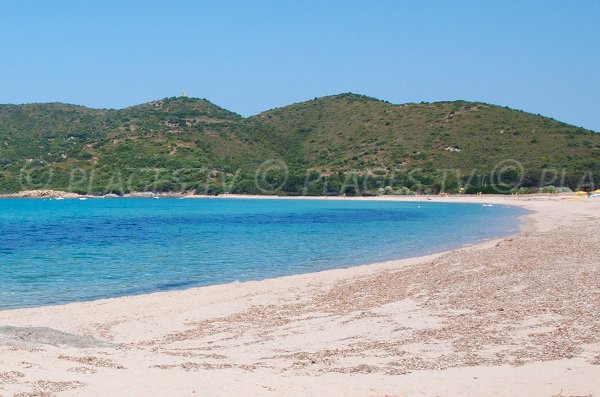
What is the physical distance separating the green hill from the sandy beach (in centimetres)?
8379

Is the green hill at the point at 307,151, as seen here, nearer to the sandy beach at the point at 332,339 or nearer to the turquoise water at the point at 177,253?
the turquoise water at the point at 177,253

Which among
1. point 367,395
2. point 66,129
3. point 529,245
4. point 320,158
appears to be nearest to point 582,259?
point 529,245

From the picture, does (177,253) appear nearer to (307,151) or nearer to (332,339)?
(332,339)

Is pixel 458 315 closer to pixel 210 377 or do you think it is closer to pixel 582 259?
pixel 210 377

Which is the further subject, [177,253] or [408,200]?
[408,200]

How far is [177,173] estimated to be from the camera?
122m

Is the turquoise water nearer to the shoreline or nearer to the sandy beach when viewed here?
the shoreline

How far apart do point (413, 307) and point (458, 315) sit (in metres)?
1.31

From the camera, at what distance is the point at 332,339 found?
33.8 ft

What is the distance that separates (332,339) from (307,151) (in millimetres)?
125372

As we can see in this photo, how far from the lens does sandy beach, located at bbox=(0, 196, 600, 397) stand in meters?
7.41

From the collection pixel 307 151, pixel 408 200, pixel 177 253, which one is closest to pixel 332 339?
pixel 177 253

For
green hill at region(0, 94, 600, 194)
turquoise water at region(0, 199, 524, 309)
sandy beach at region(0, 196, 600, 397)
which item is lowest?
turquoise water at region(0, 199, 524, 309)

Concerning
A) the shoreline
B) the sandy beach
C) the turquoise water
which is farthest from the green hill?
the sandy beach
